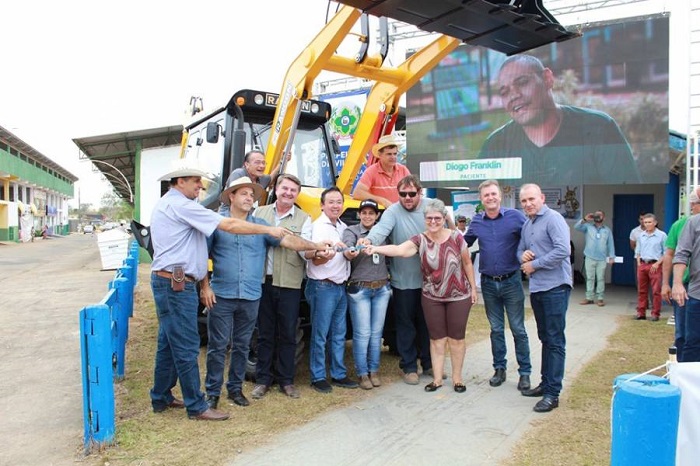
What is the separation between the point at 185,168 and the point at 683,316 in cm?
471

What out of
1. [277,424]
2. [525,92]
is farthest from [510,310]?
[525,92]

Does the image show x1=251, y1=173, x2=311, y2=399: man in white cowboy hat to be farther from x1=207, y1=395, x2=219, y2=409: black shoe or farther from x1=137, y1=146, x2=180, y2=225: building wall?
x1=137, y1=146, x2=180, y2=225: building wall

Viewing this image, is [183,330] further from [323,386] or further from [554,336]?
[554,336]

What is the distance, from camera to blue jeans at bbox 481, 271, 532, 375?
5207 mm

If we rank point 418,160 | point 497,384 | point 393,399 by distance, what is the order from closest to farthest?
1. point 393,399
2. point 497,384
3. point 418,160

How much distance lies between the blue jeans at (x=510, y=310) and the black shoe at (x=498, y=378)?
0.19 meters

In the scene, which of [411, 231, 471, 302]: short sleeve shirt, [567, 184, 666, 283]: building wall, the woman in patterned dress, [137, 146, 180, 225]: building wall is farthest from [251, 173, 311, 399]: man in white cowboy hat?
[137, 146, 180, 225]: building wall

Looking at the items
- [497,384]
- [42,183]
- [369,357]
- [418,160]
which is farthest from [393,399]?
[42,183]

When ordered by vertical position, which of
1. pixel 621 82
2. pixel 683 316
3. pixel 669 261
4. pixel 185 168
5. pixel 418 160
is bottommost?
pixel 683 316

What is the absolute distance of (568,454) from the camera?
3811 millimetres

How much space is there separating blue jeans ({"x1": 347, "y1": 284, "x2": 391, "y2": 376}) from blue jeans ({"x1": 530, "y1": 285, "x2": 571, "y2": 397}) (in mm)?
1441

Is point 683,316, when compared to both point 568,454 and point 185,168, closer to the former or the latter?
point 568,454

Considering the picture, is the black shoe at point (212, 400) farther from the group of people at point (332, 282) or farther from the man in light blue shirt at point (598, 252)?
the man in light blue shirt at point (598, 252)

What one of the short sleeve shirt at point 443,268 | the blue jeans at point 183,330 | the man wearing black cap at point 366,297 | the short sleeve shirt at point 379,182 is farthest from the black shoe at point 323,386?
the short sleeve shirt at point 379,182
